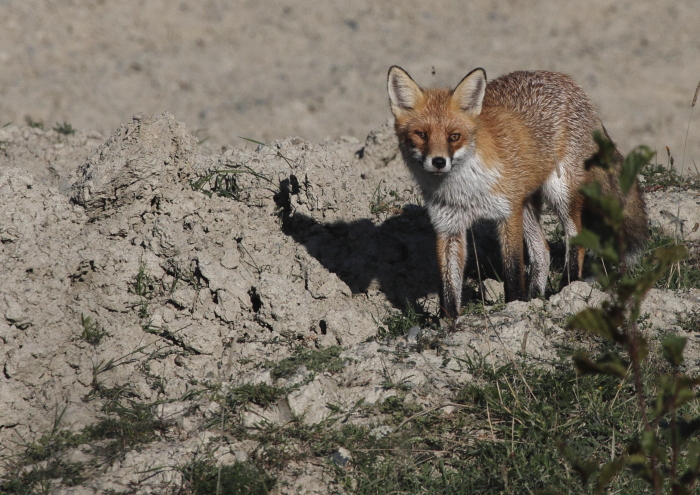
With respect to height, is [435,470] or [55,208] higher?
[55,208]

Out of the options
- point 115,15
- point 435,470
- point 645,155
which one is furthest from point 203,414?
point 115,15

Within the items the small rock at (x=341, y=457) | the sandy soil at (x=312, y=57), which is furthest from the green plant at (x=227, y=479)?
the sandy soil at (x=312, y=57)

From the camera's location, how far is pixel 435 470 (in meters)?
3.75

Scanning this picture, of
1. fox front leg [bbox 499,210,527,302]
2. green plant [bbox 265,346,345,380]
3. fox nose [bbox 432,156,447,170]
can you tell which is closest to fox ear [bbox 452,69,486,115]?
fox nose [bbox 432,156,447,170]

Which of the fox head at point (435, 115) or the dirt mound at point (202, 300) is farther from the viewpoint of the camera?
the fox head at point (435, 115)

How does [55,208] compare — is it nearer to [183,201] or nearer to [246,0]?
[183,201]

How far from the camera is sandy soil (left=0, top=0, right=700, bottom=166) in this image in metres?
11.1

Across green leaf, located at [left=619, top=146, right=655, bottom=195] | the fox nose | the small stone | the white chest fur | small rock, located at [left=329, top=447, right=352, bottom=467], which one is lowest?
small rock, located at [left=329, top=447, right=352, bottom=467]

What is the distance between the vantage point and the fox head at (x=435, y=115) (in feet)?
16.5

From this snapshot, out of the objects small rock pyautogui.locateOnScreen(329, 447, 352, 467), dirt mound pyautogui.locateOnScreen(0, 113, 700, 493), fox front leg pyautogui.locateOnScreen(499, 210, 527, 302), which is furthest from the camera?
fox front leg pyautogui.locateOnScreen(499, 210, 527, 302)

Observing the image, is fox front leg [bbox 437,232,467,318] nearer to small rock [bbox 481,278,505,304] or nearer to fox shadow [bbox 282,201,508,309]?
fox shadow [bbox 282,201,508,309]

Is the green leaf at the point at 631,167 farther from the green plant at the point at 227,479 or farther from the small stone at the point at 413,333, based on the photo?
the small stone at the point at 413,333

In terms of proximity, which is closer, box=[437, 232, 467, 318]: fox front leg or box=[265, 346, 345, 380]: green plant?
box=[265, 346, 345, 380]: green plant

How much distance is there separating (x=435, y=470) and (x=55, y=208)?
309cm
